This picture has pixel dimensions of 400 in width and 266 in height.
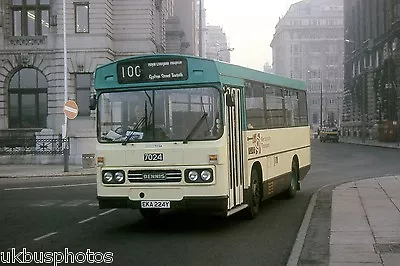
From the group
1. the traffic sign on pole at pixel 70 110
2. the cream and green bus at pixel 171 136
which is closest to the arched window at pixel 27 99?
the traffic sign on pole at pixel 70 110

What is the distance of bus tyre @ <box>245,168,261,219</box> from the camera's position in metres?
12.2

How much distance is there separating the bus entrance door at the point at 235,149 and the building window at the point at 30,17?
40013 mm

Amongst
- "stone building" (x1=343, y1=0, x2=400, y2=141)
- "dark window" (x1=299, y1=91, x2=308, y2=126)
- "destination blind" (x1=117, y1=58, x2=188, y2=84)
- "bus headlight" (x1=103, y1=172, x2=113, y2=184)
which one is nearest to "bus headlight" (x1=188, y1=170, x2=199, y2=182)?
"bus headlight" (x1=103, y1=172, x2=113, y2=184)

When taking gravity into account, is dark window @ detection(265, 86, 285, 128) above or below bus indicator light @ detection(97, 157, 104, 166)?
above

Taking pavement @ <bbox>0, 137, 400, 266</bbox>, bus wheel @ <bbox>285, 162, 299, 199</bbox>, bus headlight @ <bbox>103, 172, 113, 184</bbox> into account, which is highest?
bus headlight @ <bbox>103, 172, 113, 184</bbox>

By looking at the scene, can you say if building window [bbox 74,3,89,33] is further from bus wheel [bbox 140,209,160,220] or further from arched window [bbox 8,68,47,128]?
bus wheel [bbox 140,209,160,220]

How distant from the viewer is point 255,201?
41.3 ft

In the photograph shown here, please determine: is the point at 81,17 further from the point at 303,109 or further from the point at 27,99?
the point at 303,109

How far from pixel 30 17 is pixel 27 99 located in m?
6.82

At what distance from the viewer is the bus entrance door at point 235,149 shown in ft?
36.1

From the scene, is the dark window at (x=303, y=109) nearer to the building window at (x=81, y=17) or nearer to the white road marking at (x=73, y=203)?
the white road marking at (x=73, y=203)

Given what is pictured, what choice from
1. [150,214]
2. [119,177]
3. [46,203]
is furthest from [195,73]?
[46,203]

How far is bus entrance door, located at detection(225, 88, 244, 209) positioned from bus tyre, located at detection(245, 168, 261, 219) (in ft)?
1.86

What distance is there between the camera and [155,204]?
10.6m
